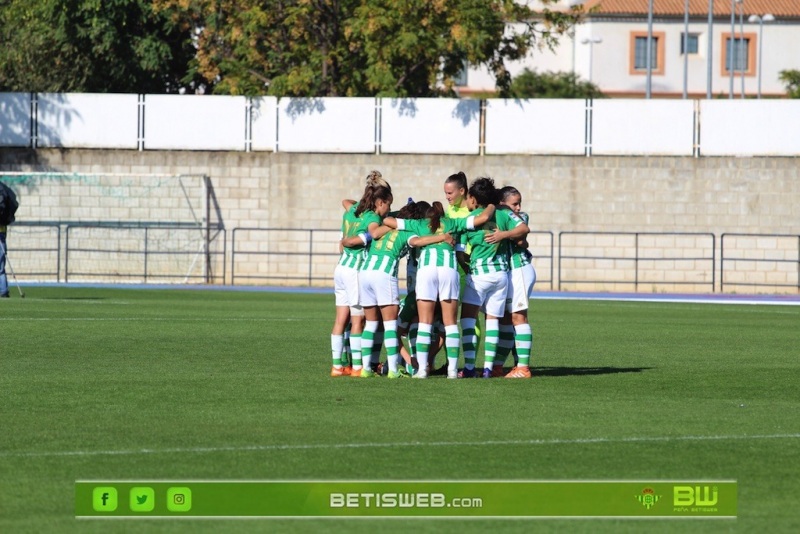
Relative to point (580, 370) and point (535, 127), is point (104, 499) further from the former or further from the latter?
point (535, 127)

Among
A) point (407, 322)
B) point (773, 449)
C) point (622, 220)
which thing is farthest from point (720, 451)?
point (622, 220)

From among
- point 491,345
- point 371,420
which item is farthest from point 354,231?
point 371,420

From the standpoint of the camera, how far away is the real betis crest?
7199 millimetres

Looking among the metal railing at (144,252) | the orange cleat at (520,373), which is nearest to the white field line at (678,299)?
the metal railing at (144,252)

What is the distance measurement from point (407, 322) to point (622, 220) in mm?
22359

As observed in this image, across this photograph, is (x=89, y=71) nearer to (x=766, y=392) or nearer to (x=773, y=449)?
(x=766, y=392)

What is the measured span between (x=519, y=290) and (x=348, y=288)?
1.46m

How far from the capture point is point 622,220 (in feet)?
115

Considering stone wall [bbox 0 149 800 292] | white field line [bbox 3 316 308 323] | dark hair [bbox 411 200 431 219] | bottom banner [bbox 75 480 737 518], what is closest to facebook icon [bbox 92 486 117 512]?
bottom banner [bbox 75 480 737 518]

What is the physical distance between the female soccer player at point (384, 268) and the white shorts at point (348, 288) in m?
0.09

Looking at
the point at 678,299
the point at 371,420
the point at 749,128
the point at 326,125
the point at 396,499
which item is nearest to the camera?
the point at 396,499

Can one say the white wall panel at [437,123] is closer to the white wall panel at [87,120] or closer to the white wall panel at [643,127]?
the white wall panel at [643,127]

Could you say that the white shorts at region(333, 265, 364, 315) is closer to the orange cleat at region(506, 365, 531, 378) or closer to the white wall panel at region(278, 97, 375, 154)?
the orange cleat at region(506, 365, 531, 378)

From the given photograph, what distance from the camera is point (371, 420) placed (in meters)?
10.2
